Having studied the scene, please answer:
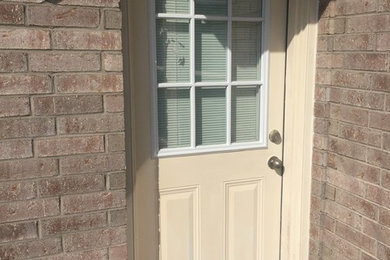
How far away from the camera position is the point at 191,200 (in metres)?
2.70

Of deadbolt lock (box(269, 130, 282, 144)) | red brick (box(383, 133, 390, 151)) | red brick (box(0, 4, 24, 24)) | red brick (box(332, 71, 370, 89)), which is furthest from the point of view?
deadbolt lock (box(269, 130, 282, 144))

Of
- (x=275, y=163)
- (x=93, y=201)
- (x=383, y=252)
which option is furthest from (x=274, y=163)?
(x=93, y=201)

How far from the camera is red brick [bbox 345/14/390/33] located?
2.17 m

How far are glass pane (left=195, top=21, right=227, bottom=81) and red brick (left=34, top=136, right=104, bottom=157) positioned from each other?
2.47 feet

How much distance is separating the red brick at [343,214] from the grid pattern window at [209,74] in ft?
1.74

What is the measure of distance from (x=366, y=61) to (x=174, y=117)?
102 cm

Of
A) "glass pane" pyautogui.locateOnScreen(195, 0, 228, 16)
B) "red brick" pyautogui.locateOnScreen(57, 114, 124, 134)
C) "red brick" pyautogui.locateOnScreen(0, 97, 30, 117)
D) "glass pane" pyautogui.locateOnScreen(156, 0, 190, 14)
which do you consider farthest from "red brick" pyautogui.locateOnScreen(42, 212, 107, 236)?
"glass pane" pyautogui.locateOnScreen(195, 0, 228, 16)

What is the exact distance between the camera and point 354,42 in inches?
92.8

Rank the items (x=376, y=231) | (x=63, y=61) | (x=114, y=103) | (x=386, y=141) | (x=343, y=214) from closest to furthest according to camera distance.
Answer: (x=63, y=61) < (x=114, y=103) < (x=386, y=141) < (x=376, y=231) < (x=343, y=214)

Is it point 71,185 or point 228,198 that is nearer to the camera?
point 71,185

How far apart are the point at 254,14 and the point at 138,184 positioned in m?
1.15

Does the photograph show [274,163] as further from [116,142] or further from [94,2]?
[94,2]

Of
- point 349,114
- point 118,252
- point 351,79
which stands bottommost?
point 118,252

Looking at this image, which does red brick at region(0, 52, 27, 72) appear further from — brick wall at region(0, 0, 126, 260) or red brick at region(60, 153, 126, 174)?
red brick at region(60, 153, 126, 174)
